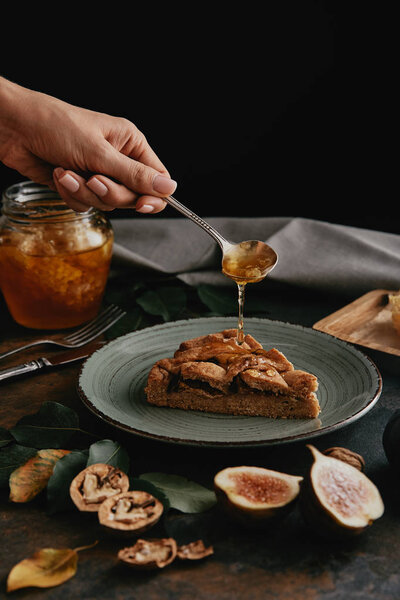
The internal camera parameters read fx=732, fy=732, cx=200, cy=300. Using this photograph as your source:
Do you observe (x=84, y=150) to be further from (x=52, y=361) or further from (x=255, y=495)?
(x=255, y=495)

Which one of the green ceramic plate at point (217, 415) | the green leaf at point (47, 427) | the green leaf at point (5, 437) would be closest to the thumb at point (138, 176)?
the green ceramic plate at point (217, 415)

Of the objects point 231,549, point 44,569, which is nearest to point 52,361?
point 44,569

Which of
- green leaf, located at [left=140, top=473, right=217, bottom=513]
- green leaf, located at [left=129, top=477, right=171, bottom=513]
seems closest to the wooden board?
green leaf, located at [left=140, top=473, right=217, bottom=513]

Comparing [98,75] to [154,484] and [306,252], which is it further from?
[154,484]

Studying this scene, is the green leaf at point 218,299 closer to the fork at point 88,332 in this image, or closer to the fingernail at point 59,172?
the fork at point 88,332

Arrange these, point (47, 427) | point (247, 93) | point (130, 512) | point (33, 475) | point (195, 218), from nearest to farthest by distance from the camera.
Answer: point (130, 512) → point (33, 475) → point (47, 427) → point (195, 218) → point (247, 93)

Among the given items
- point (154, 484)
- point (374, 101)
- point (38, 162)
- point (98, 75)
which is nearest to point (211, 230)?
point (38, 162)
